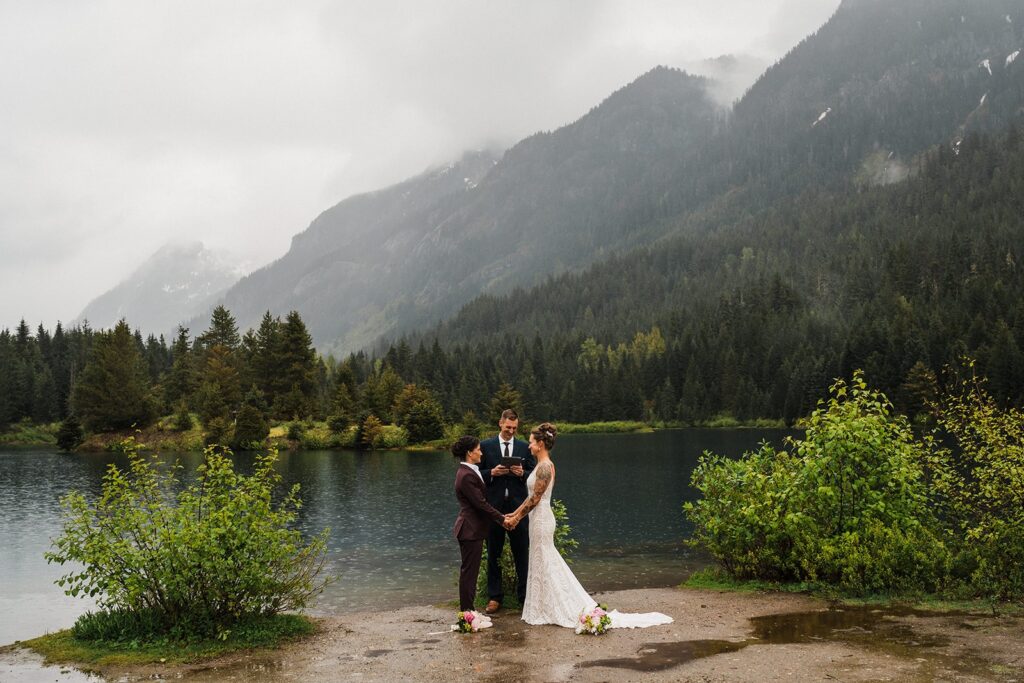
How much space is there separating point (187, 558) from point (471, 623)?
518cm

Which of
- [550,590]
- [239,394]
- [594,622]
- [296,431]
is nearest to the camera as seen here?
[594,622]

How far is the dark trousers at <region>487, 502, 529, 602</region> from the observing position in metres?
15.0

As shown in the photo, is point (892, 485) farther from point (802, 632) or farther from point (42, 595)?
point (42, 595)

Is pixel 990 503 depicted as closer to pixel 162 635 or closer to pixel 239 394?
pixel 162 635

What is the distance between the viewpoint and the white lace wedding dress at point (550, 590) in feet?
45.2

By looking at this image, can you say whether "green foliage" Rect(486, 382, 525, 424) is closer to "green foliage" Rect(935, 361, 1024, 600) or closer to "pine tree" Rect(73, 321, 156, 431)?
"pine tree" Rect(73, 321, 156, 431)

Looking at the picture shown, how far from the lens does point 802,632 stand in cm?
1322

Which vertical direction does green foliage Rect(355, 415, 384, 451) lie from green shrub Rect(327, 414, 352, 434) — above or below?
below

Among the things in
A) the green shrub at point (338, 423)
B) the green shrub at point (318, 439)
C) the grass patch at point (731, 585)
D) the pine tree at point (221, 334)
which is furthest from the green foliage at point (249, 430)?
the grass patch at point (731, 585)

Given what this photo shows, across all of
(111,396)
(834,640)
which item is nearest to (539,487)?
(834,640)

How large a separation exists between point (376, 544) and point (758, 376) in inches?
5308

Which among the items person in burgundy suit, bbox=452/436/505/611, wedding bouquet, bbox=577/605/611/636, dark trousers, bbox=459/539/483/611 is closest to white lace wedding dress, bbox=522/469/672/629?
wedding bouquet, bbox=577/605/611/636

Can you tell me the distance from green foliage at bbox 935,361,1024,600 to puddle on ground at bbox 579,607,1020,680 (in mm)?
2108

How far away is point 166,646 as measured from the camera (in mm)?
12922
